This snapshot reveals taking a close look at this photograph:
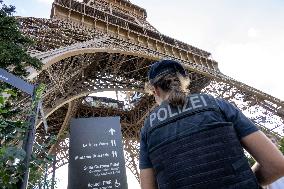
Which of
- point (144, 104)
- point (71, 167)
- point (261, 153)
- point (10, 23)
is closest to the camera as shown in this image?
point (261, 153)

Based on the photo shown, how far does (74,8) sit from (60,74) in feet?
21.6

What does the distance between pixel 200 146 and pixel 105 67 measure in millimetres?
15581

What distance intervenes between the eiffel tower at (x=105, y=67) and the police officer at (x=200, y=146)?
760 centimetres

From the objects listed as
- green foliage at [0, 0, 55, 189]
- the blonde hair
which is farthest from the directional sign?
the blonde hair

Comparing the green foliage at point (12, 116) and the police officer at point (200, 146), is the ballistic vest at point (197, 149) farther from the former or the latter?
the green foliage at point (12, 116)

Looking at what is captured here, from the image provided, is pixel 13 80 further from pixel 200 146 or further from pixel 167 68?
pixel 200 146

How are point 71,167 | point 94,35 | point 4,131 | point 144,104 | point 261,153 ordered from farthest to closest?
point 144,104 < point 94,35 < point 71,167 < point 4,131 < point 261,153

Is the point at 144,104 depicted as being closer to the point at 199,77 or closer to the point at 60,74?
the point at 199,77

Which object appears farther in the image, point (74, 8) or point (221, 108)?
point (74, 8)

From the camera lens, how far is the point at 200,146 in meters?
1.73

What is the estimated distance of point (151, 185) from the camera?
197 cm

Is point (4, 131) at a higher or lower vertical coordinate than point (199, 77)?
lower

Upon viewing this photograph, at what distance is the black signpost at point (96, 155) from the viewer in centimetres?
447

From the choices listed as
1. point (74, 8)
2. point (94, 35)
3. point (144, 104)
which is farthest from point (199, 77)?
point (74, 8)
